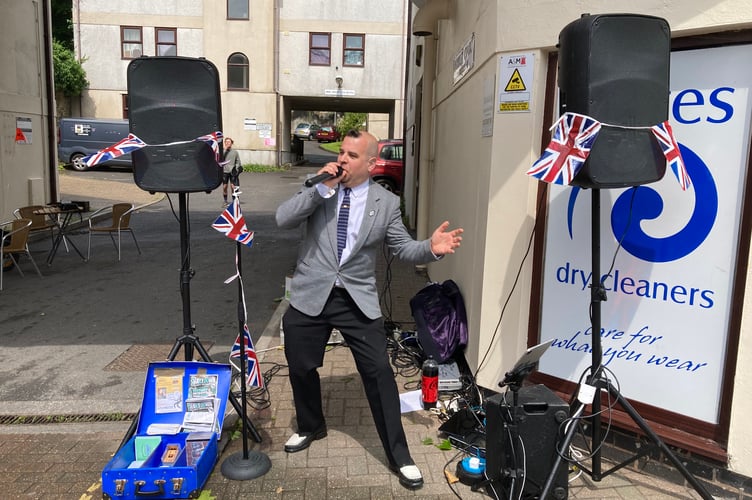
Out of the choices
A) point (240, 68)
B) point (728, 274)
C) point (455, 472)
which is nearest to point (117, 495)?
point (455, 472)

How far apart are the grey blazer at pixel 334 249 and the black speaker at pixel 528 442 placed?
0.91 meters

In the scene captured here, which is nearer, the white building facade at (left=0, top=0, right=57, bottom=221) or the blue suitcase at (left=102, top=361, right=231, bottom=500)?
the blue suitcase at (left=102, top=361, right=231, bottom=500)

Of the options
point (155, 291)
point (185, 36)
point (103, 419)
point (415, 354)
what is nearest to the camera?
point (103, 419)

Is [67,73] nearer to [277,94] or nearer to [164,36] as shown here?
[164,36]

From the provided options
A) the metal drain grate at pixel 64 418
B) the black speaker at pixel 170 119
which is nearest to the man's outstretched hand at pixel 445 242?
the black speaker at pixel 170 119

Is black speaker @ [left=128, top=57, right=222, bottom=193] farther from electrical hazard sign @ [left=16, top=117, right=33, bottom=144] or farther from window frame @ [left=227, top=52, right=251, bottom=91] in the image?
window frame @ [left=227, top=52, right=251, bottom=91]

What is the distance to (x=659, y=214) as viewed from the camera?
3.33 metres

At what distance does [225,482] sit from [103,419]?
4.57 ft

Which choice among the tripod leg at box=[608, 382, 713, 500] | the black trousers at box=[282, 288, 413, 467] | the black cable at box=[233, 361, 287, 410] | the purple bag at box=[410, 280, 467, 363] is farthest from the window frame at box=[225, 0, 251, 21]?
the tripod leg at box=[608, 382, 713, 500]

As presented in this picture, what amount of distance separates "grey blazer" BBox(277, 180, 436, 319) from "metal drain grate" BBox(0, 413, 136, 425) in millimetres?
1764

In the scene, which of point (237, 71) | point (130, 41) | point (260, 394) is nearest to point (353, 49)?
point (237, 71)

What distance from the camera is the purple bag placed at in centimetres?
471

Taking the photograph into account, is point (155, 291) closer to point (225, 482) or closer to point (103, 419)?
point (103, 419)

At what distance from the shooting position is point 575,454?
11.9ft
